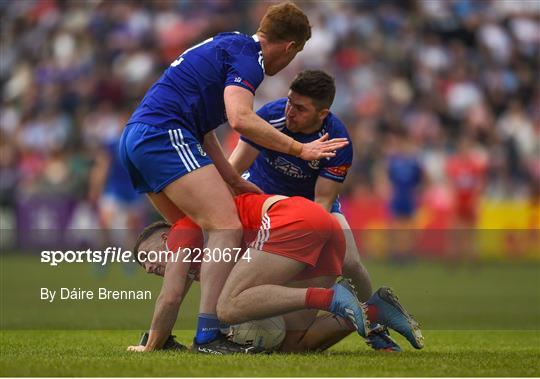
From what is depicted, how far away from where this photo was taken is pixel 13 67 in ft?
77.0

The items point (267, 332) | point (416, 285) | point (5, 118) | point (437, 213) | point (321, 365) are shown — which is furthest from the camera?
point (5, 118)

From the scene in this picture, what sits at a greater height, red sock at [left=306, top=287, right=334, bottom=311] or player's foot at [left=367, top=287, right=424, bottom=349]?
red sock at [left=306, top=287, right=334, bottom=311]

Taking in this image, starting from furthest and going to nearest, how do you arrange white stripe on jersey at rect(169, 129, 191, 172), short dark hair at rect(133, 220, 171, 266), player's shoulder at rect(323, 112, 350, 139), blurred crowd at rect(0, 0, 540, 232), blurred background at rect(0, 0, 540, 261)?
blurred crowd at rect(0, 0, 540, 232) → blurred background at rect(0, 0, 540, 261) → player's shoulder at rect(323, 112, 350, 139) → short dark hair at rect(133, 220, 171, 266) → white stripe on jersey at rect(169, 129, 191, 172)

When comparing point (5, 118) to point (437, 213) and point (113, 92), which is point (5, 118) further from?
point (437, 213)

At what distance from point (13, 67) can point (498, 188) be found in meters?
10.5

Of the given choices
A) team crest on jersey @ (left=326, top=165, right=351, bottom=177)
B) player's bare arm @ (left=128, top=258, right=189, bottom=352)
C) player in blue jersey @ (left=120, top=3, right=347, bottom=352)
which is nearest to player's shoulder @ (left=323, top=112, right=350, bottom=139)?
team crest on jersey @ (left=326, top=165, right=351, bottom=177)

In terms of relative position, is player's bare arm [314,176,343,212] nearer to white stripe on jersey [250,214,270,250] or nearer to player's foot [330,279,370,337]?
white stripe on jersey [250,214,270,250]

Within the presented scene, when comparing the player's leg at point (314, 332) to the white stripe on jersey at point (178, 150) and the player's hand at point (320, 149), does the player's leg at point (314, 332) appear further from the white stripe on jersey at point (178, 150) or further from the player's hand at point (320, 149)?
the white stripe on jersey at point (178, 150)

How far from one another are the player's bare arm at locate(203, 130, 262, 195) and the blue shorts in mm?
523

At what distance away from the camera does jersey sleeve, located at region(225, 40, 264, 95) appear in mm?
6912

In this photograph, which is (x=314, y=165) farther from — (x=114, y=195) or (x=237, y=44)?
(x=114, y=195)

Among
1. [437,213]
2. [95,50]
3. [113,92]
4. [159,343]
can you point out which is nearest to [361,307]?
[159,343]

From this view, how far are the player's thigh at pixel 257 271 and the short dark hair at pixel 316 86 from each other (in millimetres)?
1364

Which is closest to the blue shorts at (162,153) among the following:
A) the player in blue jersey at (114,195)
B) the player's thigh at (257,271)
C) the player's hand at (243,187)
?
the player's hand at (243,187)
